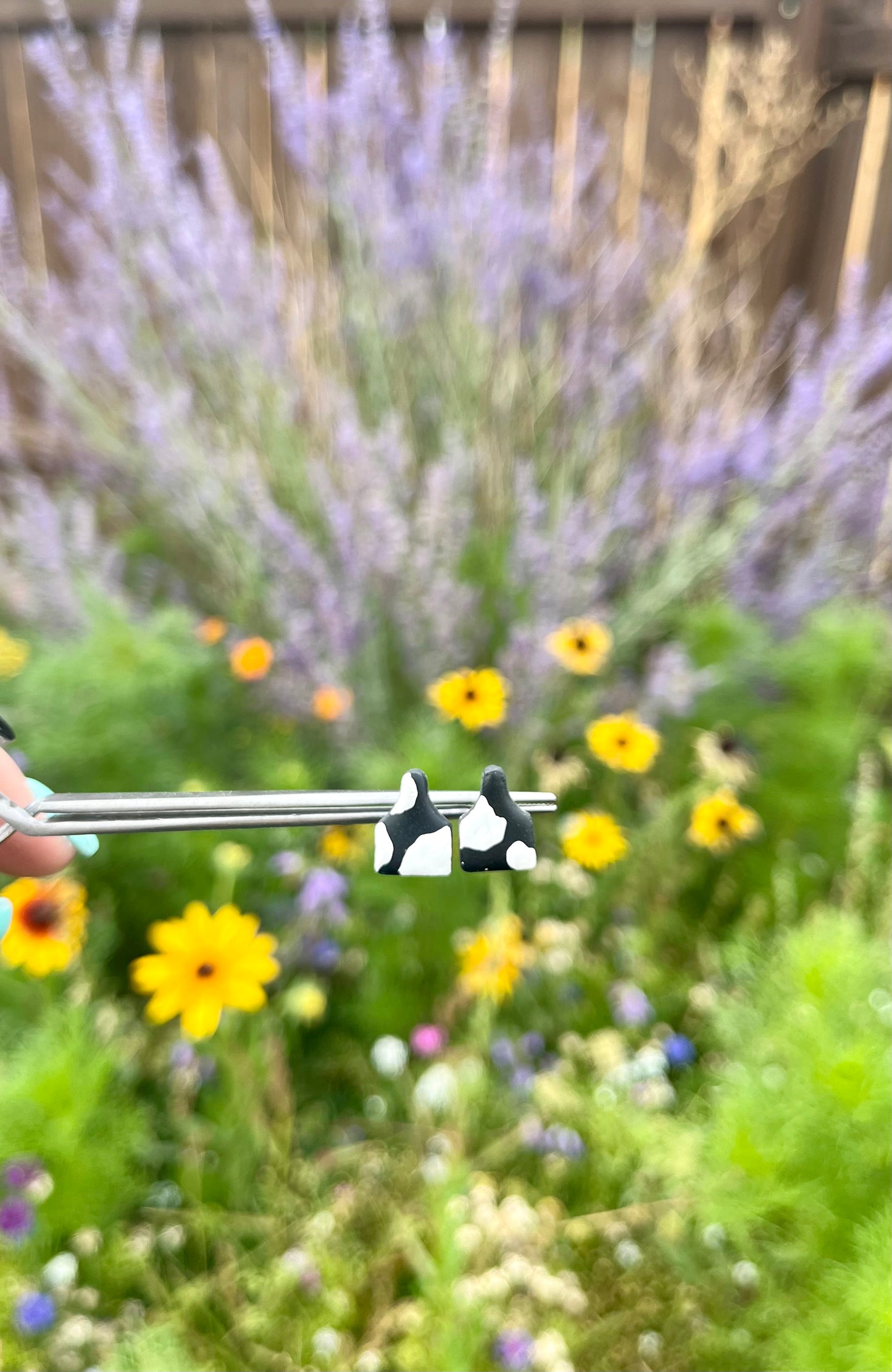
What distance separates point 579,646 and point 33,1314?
766 millimetres

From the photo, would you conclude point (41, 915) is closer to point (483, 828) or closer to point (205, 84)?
point (483, 828)

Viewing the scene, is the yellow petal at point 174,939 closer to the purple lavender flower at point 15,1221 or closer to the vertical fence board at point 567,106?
the purple lavender flower at point 15,1221

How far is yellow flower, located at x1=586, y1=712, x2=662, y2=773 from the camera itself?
36.5 inches

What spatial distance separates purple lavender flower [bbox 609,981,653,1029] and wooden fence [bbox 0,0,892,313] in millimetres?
1300

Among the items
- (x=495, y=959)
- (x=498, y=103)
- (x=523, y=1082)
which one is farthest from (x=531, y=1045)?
(x=498, y=103)

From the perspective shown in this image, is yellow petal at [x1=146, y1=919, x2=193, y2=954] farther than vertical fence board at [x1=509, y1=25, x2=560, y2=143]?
No

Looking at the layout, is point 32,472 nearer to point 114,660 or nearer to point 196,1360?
point 114,660

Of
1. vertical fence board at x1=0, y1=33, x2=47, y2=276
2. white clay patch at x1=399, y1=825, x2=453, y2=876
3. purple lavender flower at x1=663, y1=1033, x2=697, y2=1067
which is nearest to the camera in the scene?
white clay patch at x1=399, y1=825, x2=453, y2=876

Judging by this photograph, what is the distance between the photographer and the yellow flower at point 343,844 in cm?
96

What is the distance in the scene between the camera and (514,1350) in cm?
69

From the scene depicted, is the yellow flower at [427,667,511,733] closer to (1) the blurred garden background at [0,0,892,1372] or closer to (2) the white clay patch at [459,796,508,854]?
(1) the blurred garden background at [0,0,892,1372]

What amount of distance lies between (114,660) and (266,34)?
81 centimetres

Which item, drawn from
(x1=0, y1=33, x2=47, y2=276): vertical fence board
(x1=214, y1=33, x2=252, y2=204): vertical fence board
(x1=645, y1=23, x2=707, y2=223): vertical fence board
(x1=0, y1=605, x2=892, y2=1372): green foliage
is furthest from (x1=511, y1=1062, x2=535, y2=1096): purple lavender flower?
(x1=0, y1=33, x2=47, y2=276): vertical fence board

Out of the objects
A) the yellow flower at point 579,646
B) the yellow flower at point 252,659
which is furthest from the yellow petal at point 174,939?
the yellow flower at point 579,646
